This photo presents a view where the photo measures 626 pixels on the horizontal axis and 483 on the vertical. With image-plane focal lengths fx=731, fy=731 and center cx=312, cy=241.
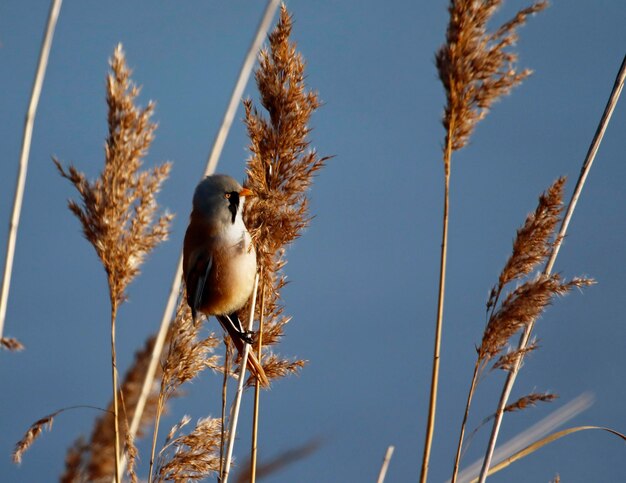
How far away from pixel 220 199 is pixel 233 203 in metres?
0.05

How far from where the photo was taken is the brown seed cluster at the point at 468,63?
2111mm

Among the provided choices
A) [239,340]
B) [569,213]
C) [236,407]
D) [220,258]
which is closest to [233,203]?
[220,258]

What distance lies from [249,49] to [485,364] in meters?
1.27

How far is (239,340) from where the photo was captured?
2.65 m

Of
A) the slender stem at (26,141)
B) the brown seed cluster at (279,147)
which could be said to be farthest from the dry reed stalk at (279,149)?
the slender stem at (26,141)

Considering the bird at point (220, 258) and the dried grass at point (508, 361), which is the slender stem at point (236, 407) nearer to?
the bird at point (220, 258)

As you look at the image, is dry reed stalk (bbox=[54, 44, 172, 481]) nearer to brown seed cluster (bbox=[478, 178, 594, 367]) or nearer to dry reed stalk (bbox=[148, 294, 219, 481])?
dry reed stalk (bbox=[148, 294, 219, 481])

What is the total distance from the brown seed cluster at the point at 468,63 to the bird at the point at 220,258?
0.89 metres

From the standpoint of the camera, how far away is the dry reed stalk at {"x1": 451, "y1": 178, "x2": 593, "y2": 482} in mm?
2227

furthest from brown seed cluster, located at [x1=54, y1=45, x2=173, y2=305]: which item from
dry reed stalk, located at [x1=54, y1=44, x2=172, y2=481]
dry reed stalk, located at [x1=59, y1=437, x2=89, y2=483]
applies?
dry reed stalk, located at [x1=59, y1=437, x2=89, y2=483]

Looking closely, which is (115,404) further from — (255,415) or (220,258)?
(220,258)

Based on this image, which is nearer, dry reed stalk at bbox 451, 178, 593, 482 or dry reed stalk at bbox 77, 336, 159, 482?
dry reed stalk at bbox 451, 178, 593, 482

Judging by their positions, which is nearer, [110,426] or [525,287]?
[525,287]

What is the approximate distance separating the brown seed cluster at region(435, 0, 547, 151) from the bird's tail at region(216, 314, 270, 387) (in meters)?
0.96
